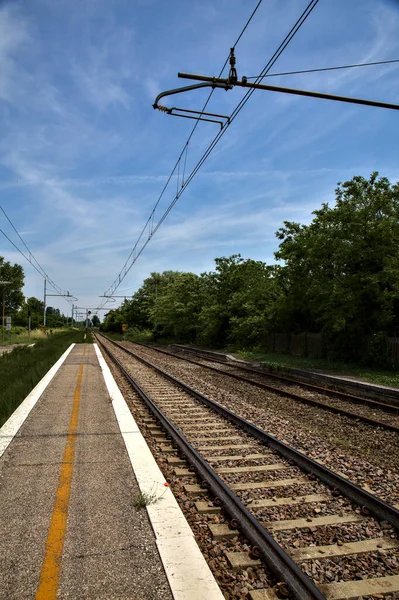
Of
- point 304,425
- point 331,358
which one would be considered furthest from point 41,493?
point 331,358

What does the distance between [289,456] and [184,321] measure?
1515 inches

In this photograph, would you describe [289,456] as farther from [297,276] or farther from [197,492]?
[297,276]

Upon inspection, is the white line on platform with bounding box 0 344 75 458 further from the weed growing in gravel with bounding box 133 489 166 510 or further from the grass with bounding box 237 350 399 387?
the grass with bounding box 237 350 399 387

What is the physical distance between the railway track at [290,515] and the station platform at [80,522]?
0.55 m

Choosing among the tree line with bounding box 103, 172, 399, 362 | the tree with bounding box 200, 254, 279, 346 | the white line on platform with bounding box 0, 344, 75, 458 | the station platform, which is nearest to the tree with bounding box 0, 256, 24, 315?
the tree with bounding box 200, 254, 279, 346

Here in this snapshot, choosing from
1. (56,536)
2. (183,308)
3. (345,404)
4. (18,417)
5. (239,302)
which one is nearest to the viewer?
(56,536)

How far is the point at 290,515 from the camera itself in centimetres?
466

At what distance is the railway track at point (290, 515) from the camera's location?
347 cm

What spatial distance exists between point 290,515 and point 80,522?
2.14 metres

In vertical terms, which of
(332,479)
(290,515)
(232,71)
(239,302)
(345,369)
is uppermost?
(232,71)

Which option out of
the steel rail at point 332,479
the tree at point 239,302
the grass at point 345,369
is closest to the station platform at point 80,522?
the steel rail at point 332,479

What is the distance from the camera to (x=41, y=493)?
15.8ft

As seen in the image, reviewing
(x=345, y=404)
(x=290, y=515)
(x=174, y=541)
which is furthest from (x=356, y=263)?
(x=174, y=541)

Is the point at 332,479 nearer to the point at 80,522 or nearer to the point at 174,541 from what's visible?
the point at 174,541
